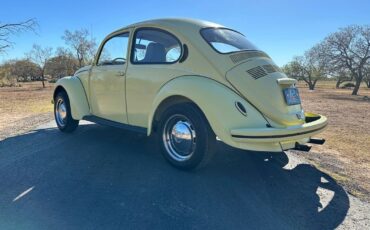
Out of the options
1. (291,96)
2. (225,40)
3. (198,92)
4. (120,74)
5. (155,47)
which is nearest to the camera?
(198,92)

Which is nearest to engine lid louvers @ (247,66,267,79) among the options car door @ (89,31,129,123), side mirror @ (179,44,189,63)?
side mirror @ (179,44,189,63)

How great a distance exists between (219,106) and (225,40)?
127cm

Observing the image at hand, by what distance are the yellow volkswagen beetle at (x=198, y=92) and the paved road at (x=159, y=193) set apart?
44 centimetres

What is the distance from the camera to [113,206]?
2.99m

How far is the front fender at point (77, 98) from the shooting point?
5492 mm

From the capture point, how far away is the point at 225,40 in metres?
4.20

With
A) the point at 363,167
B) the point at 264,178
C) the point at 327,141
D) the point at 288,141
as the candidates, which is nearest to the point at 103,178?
the point at 264,178

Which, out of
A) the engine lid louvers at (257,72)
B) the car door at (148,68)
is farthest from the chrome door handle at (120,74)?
the engine lid louvers at (257,72)

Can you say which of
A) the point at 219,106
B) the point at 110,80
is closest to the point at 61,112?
the point at 110,80

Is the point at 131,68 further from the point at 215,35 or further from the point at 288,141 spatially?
the point at 288,141

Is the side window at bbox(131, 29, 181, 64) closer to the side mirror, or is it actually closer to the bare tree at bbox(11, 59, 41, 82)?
the side mirror

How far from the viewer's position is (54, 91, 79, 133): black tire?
586 centimetres

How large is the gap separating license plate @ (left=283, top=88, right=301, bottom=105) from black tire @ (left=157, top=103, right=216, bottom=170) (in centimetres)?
106

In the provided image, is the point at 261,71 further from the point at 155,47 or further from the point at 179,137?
the point at 155,47
